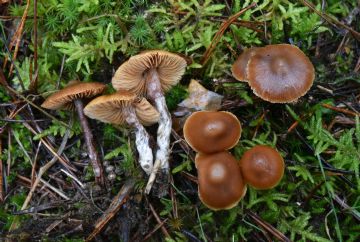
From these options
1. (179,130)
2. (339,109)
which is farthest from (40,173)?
(339,109)

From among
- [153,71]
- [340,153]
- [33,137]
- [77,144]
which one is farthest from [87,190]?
[340,153]

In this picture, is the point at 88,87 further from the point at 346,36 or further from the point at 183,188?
the point at 346,36

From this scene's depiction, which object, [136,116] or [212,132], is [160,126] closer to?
[136,116]

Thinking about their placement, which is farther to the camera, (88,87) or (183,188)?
(183,188)

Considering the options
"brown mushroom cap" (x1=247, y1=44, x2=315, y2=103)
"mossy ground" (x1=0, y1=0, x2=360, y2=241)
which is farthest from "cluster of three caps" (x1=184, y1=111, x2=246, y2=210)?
"brown mushroom cap" (x1=247, y1=44, x2=315, y2=103)

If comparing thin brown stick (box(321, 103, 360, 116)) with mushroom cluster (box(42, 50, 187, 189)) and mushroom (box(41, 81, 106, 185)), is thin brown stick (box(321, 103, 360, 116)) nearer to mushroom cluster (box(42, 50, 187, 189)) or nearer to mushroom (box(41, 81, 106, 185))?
mushroom cluster (box(42, 50, 187, 189))

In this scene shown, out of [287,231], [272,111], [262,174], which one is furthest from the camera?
[272,111]
